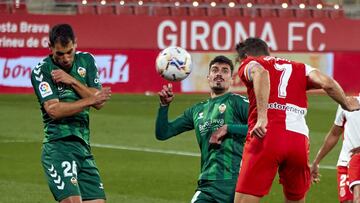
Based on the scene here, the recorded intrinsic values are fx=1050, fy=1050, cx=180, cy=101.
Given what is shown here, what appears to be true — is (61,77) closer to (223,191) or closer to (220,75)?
(220,75)

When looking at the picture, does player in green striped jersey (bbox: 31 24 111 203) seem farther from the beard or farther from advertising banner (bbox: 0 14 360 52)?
advertising banner (bbox: 0 14 360 52)

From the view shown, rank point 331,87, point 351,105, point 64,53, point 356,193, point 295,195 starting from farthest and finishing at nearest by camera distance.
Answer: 1. point 356,193
2. point 64,53
3. point 295,195
4. point 351,105
5. point 331,87

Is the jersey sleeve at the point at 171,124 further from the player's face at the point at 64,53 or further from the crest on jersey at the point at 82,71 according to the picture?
the player's face at the point at 64,53

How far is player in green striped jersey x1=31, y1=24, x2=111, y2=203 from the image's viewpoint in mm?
8617

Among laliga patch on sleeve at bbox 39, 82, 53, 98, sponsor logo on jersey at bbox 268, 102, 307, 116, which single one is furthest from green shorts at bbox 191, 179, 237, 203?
laliga patch on sleeve at bbox 39, 82, 53, 98

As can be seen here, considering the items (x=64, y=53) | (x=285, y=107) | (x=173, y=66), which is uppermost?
(x=64, y=53)

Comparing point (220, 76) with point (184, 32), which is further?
point (184, 32)

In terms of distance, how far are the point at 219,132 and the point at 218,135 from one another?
3 cm

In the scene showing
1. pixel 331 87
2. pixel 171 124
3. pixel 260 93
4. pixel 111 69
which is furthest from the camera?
pixel 111 69

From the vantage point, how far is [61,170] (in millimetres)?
8695

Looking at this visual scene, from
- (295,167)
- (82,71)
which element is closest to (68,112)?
(82,71)

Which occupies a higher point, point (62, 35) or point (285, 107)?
point (62, 35)

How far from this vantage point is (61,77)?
8.67 meters

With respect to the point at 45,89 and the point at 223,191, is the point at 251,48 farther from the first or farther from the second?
the point at 45,89
